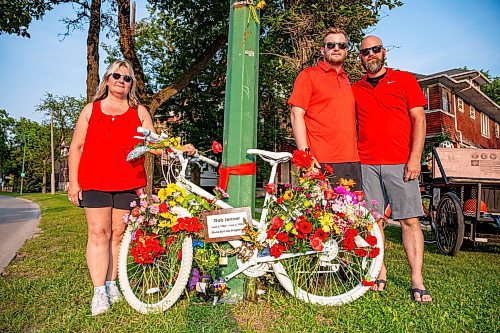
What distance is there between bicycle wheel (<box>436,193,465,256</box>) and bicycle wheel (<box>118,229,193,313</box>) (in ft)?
15.1

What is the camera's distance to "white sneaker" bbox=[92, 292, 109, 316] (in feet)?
10.6

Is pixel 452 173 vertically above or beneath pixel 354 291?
above

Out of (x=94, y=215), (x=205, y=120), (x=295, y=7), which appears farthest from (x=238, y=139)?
(x=205, y=120)

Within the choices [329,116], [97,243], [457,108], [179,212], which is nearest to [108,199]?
[97,243]

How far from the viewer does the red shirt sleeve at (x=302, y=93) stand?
11.8 feet

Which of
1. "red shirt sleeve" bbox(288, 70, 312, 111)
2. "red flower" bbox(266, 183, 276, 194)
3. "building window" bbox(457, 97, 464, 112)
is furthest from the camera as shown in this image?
"building window" bbox(457, 97, 464, 112)

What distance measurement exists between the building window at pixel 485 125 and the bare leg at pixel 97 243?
32443 mm

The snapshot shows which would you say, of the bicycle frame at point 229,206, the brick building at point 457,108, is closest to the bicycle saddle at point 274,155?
the bicycle frame at point 229,206

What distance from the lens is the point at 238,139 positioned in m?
3.58

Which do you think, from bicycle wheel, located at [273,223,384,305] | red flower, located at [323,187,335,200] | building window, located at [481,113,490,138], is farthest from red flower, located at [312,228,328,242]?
building window, located at [481,113,490,138]

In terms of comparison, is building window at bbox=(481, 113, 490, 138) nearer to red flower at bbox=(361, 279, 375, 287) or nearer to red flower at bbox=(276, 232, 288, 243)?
red flower at bbox=(361, 279, 375, 287)

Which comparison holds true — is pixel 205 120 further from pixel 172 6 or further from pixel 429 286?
pixel 429 286

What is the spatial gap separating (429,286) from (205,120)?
47.0 feet

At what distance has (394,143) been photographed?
3.70m
